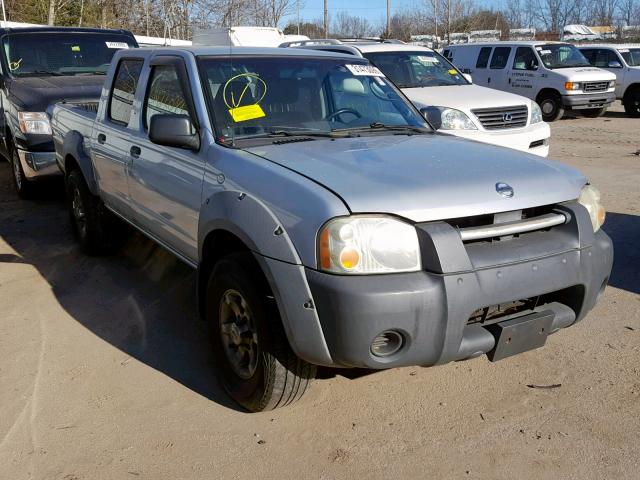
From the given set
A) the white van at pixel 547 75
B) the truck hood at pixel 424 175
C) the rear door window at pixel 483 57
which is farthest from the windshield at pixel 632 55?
the truck hood at pixel 424 175

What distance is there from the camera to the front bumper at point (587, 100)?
16.1 meters

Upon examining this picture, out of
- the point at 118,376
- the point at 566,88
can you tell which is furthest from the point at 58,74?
the point at 566,88

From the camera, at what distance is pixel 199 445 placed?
3.19 meters

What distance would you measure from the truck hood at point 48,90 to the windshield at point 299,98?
411 centimetres

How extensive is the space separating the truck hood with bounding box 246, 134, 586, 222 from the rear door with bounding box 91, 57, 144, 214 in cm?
167

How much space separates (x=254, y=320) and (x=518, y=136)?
659cm

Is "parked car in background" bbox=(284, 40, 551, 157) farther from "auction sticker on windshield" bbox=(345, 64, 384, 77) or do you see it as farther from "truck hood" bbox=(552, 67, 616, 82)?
"truck hood" bbox=(552, 67, 616, 82)

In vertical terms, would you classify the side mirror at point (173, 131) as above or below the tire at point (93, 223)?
above

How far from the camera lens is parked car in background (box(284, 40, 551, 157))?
861 centimetres

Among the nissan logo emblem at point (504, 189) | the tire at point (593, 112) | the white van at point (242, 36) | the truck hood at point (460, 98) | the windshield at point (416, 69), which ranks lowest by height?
the tire at point (593, 112)

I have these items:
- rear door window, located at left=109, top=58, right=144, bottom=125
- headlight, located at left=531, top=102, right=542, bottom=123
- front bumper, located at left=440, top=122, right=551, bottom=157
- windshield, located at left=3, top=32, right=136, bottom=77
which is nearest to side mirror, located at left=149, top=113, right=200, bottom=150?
rear door window, located at left=109, top=58, right=144, bottom=125

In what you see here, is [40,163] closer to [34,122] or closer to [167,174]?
[34,122]

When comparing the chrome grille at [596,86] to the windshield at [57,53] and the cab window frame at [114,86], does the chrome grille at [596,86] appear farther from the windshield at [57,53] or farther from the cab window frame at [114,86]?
the cab window frame at [114,86]

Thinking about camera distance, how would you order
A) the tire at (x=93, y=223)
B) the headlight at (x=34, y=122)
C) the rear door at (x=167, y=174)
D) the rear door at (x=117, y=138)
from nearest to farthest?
the rear door at (x=167, y=174) < the rear door at (x=117, y=138) < the tire at (x=93, y=223) < the headlight at (x=34, y=122)
